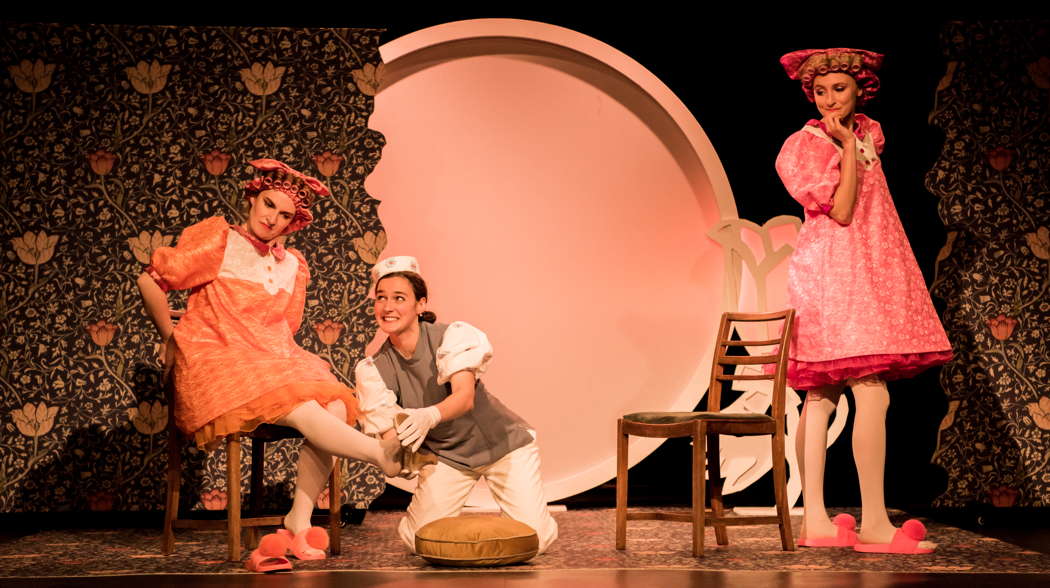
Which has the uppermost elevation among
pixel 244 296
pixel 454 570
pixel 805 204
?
pixel 805 204

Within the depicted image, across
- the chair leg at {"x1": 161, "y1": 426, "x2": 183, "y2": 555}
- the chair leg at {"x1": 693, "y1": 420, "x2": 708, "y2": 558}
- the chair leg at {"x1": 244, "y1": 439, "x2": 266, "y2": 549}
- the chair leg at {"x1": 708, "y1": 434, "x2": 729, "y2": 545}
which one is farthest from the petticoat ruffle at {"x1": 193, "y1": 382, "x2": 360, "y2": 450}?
the chair leg at {"x1": 708, "y1": 434, "x2": 729, "y2": 545}

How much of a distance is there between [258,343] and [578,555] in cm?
124

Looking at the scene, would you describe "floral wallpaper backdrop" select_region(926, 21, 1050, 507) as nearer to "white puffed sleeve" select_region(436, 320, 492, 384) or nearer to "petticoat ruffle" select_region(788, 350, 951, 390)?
"petticoat ruffle" select_region(788, 350, 951, 390)

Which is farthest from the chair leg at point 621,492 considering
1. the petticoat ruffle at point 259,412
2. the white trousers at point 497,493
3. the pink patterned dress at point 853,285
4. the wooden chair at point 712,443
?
the petticoat ruffle at point 259,412

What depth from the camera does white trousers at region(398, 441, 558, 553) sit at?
3367 millimetres

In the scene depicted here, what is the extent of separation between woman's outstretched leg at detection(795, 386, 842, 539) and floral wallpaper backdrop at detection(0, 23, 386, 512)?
171 centimetres

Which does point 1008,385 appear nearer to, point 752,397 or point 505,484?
point 752,397

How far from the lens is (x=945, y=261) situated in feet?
14.4

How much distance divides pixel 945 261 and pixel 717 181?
39.7 inches

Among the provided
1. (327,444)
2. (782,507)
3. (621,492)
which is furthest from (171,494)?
(782,507)

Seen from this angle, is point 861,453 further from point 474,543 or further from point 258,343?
point 258,343

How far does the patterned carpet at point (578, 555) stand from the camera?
9.94 ft

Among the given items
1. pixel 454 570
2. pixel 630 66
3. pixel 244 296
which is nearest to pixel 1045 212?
pixel 630 66

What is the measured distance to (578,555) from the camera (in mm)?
3277
